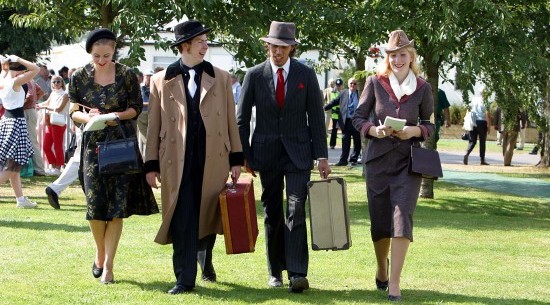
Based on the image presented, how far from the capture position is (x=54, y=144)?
21562 mm

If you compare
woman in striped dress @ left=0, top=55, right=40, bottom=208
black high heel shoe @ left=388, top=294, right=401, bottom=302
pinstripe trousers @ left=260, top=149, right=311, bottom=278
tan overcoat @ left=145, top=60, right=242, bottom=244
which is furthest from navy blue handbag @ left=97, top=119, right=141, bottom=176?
woman in striped dress @ left=0, top=55, right=40, bottom=208

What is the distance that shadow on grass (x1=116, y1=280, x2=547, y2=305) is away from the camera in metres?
8.70

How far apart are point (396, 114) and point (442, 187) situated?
12760 millimetres

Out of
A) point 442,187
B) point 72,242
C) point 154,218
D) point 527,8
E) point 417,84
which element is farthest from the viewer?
point 442,187

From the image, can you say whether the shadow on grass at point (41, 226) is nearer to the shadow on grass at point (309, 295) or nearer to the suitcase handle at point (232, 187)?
the shadow on grass at point (309, 295)

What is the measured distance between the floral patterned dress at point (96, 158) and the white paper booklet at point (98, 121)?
8.3 inches

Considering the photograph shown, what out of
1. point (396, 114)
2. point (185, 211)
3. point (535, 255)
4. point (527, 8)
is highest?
point (527, 8)

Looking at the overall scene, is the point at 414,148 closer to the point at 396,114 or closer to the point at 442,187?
the point at 396,114

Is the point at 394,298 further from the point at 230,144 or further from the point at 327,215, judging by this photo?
the point at 230,144

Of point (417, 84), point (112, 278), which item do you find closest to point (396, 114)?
point (417, 84)

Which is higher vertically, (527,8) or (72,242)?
(527,8)

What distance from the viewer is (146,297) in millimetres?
8570

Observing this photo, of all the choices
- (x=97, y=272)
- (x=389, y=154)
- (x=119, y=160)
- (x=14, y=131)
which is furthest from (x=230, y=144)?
(x=14, y=131)

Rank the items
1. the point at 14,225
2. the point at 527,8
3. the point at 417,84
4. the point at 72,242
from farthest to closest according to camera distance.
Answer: the point at 527,8 < the point at 14,225 < the point at 72,242 < the point at 417,84
